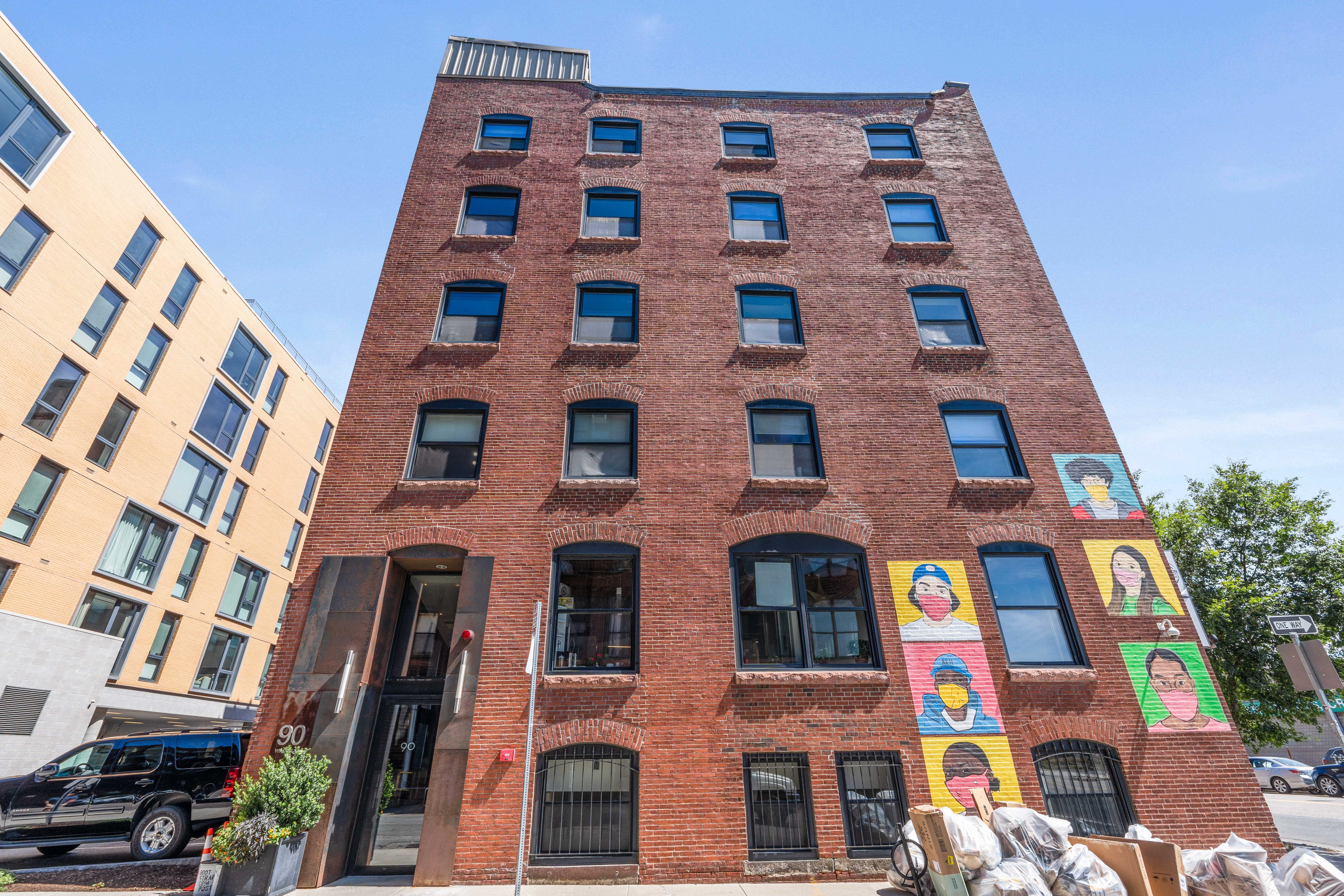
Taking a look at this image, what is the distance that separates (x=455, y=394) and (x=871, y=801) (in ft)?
34.3

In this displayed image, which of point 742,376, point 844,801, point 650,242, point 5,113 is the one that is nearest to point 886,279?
point 742,376

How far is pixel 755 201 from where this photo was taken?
16.0 meters

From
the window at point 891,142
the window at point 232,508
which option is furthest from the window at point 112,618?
the window at point 891,142

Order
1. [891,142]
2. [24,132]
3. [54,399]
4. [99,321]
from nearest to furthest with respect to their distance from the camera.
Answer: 1. [891,142]
2. [24,132]
3. [54,399]
4. [99,321]

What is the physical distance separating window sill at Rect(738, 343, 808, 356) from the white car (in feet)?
85.1

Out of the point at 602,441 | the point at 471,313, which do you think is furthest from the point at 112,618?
the point at 602,441

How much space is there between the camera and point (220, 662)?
26281mm

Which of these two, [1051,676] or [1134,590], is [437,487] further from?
[1134,590]

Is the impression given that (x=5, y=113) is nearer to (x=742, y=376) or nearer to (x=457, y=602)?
(x=457, y=602)

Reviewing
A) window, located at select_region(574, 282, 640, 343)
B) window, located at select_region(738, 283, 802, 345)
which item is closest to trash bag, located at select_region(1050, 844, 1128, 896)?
window, located at select_region(738, 283, 802, 345)

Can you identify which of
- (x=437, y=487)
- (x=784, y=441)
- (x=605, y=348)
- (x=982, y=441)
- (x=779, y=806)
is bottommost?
(x=779, y=806)

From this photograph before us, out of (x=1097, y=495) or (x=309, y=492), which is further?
(x=309, y=492)

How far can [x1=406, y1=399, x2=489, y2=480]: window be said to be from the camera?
1213cm

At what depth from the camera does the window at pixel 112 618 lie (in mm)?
20031
